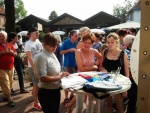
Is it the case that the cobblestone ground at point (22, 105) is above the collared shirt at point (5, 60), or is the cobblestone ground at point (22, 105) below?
below

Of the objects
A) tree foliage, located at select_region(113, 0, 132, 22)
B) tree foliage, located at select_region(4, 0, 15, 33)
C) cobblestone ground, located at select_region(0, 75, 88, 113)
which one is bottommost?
cobblestone ground, located at select_region(0, 75, 88, 113)

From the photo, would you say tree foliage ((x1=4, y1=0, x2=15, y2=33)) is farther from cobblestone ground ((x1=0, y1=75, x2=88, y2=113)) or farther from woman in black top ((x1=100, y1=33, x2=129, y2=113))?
woman in black top ((x1=100, y1=33, x2=129, y2=113))

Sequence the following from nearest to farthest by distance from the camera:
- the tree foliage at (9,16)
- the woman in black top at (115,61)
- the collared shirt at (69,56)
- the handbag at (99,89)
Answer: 1. the handbag at (99,89)
2. the woman in black top at (115,61)
3. the collared shirt at (69,56)
4. the tree foliage at (9,16)

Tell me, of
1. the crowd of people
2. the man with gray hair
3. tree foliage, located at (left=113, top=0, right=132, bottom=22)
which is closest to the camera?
the crowd of people

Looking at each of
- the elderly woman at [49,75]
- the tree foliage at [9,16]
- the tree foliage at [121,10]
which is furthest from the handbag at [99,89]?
the tree foliage at [121,10]

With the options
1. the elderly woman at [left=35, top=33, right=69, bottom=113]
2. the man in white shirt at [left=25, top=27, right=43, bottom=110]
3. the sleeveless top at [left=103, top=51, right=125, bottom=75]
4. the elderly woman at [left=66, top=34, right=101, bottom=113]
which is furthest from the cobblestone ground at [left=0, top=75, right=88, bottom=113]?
the elderly woman at [left=35, top=33, right=69, bottom=113]

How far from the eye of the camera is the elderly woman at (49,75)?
2713 mm

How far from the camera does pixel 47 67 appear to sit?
109 inches

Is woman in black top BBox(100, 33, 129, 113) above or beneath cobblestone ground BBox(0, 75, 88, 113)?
above

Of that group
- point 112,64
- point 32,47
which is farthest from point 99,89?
point 32,47

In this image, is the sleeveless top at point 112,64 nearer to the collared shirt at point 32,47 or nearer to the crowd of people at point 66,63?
the crowd of people at point 66,63

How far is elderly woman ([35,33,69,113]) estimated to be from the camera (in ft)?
8.90

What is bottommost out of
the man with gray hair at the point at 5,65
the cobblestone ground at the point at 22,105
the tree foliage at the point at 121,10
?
the cobblestone ground at the point at 22,105

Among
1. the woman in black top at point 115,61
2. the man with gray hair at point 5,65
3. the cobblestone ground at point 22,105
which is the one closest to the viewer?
the woman in black top at point 115,61
